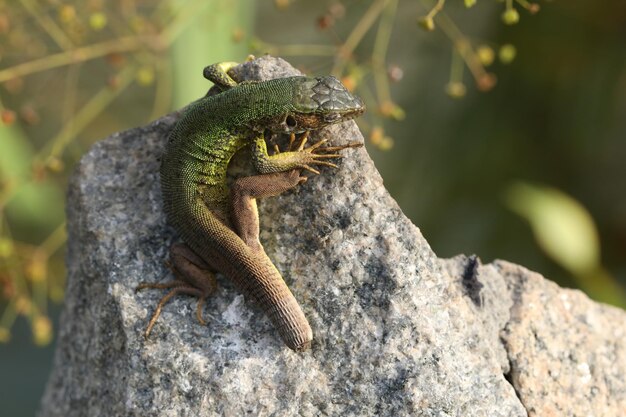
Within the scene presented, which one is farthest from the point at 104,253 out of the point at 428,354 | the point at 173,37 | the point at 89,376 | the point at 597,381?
the point at 597,381

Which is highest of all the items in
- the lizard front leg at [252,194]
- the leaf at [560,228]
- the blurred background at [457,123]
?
the blurred background at [457,123]

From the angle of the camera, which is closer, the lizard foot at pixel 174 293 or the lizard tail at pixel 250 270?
the lizard tail at pixel 250 270

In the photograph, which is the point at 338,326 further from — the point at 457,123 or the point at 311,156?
the point at 457,123

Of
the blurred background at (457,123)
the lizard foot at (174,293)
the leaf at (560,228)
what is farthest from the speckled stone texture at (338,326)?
the blurred background at (457,123)

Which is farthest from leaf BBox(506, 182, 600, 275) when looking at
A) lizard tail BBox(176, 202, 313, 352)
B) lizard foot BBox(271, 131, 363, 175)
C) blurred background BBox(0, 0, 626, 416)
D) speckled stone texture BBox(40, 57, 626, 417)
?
lizard tail BBox(176, 202, 313, 352)

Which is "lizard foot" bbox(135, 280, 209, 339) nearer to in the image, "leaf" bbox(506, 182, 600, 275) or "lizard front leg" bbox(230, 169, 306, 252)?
"lizard front leg" bbox(230, 169, 306, 252)

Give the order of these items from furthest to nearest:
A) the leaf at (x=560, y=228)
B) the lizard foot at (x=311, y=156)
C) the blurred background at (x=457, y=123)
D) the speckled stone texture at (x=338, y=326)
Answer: the blurred background at (x=457, y=123)
the leaf at (x=560, y=228)
the lizard foot at (x=311, y=156)
the speckled stone texture at (x=338, y=326)

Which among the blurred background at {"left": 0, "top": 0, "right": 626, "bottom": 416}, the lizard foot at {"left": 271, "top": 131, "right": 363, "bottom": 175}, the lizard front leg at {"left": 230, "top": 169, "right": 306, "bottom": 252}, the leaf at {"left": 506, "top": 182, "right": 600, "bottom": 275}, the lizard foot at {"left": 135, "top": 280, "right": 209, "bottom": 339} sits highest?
the blurred background at {"left": 0, "top": 0, "right": 626, "bottom": 416}

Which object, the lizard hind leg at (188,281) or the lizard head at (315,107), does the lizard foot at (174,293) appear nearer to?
the lizard hind leg at (188,281)
